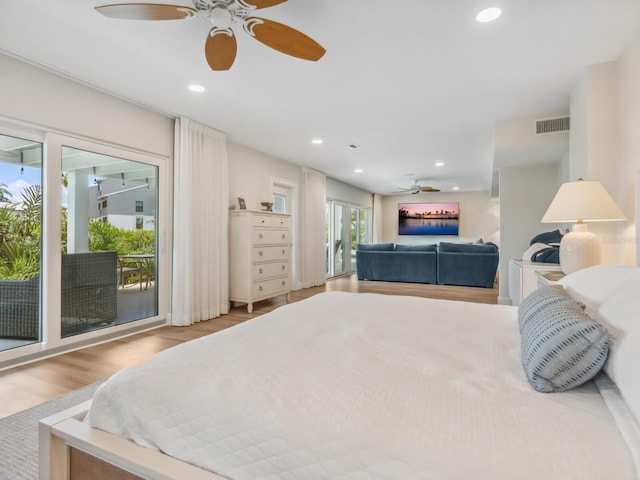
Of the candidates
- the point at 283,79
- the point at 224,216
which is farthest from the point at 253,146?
the point at 283,79

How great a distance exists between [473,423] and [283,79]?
9.28ft

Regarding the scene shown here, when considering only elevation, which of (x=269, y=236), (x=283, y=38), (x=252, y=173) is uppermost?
(x=283, y=38)

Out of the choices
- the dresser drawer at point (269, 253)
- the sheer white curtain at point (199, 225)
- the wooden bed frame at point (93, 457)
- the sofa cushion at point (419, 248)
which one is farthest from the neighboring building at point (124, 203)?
the sofa cushion at point (419, 248)

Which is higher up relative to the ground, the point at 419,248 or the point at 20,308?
the point at 419,248

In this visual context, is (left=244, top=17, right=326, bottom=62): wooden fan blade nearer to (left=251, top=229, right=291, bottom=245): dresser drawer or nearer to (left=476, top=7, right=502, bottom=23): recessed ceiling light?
(left=476, top=7, right=502, bottom=23): recessed ceiling light

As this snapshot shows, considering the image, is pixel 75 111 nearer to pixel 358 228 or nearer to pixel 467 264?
pixel 467 264

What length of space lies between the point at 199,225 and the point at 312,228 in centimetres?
281

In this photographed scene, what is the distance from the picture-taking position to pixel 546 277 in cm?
245

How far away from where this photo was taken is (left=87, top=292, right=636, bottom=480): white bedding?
2.07 feet

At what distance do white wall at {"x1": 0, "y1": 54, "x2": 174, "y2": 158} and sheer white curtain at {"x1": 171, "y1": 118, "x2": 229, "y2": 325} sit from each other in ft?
1.02

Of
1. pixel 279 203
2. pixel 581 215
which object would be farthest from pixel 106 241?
pixel 581 215

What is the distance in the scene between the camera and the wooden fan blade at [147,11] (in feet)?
5.33

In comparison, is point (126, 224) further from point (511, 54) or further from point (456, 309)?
point (511, 54)

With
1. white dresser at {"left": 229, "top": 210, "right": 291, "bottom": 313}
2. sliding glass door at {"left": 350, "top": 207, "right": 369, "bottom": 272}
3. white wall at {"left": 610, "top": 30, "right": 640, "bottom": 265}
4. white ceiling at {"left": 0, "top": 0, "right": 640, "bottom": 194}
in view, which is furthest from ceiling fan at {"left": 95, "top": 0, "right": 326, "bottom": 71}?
sliding glass door at {"left": 350, "top": 207, "right": 369, "bottom": 272}
